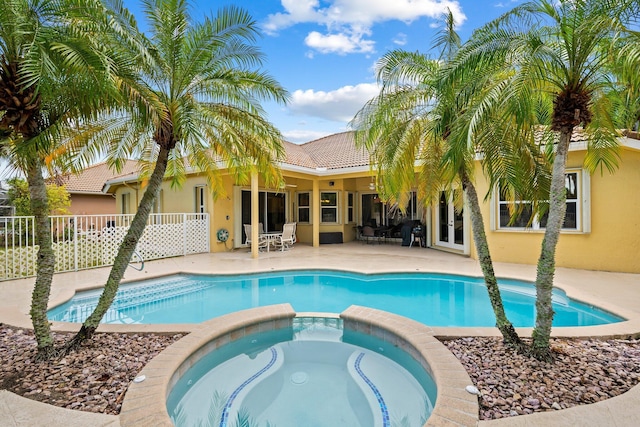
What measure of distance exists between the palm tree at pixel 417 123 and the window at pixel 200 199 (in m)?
10.9

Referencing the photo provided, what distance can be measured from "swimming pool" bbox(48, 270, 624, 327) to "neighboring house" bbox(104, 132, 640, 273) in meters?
2.11

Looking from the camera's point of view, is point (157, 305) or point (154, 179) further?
point (157, 305)

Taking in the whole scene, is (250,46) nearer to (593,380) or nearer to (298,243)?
(593,380)

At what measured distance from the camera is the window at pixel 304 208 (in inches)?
703

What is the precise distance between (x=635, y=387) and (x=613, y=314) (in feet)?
10.7

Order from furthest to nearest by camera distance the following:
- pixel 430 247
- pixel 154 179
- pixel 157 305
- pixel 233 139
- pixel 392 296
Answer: pixel 430 247
pixel 392 296
pixel 157 305
pixel 233 139
pixel 154 179

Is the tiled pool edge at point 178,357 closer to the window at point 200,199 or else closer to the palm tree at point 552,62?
the palm tree at point 552,62

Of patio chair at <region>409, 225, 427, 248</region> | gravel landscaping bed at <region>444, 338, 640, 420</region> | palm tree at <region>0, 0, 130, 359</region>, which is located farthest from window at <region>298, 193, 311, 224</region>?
palm tree at <region>0, 0, 130, 359</region>

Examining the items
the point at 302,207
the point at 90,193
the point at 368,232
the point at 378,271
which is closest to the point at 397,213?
the point at 368,232

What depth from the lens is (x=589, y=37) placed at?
369cm

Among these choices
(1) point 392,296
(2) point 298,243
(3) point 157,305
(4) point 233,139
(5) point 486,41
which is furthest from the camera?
(2) point 298,243

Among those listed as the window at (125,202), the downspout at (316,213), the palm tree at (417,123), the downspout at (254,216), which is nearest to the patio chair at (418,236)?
the downspout at (316,213)

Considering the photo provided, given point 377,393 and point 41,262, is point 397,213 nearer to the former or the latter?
point 377,393

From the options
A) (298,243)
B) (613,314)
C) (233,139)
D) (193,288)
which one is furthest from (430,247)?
(233,139)
